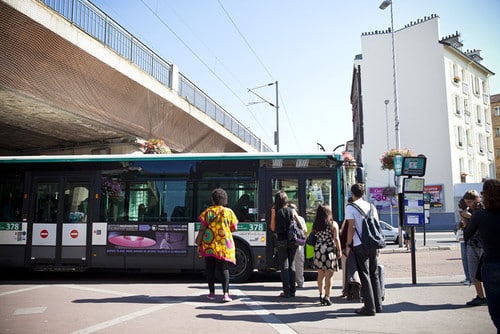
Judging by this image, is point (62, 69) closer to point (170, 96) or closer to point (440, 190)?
point (170, 96)

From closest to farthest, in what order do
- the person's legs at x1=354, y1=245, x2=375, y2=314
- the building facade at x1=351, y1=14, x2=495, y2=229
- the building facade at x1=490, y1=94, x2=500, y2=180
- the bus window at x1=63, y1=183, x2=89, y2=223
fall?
the person's legs at x1=354, y1=245, x2=375, y2=314
the bus window at x1=63, y1=183, x2=89, y2=223
the building facade at x1=351, y1=14, x2=495, y2=229
the building facade at x1=490, y1=94, x2=500, y2=180

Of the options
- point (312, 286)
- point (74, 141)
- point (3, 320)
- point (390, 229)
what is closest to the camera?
point (3, 320)

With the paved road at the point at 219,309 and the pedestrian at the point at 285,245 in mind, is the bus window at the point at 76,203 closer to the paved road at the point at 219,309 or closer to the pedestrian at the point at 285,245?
the paved road at the point at 219,309

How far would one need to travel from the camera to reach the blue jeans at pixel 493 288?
13.8 ft

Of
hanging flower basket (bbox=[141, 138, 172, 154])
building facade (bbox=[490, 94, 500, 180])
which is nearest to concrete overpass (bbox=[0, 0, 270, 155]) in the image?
hanging flower basket (bbox=[141, 138, 172, 154])

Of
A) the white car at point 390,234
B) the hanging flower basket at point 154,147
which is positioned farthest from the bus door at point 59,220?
the white car at point 390,234

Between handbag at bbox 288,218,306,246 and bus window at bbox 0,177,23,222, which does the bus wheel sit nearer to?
handbag at bbox 288,218,306,246

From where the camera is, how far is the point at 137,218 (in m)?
9.95

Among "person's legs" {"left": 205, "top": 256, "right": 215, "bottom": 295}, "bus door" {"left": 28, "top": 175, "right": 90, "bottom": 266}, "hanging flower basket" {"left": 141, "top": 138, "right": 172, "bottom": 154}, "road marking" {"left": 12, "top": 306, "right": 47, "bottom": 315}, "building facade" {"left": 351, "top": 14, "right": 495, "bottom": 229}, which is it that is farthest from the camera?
"building facade" {"left": 351, "top": 14, "right": 495, "bottom": 229}

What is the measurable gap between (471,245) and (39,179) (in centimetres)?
974

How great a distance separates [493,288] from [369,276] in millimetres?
1943

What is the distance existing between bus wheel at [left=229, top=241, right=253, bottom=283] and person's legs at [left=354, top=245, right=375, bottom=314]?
388cm

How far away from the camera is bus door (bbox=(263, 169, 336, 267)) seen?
9.55 meters

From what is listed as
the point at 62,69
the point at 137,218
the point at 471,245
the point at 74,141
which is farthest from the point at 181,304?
the point at 74,141
